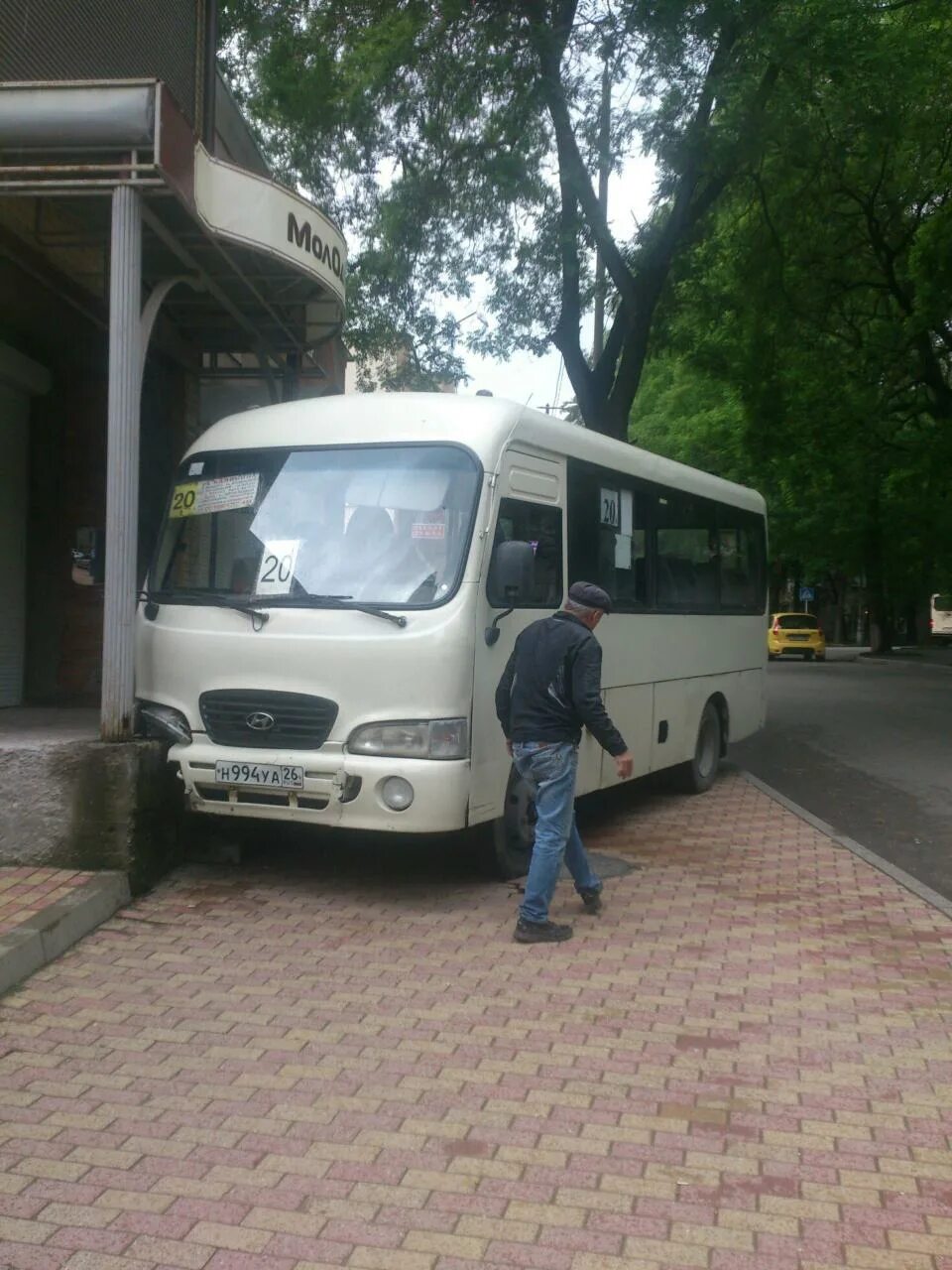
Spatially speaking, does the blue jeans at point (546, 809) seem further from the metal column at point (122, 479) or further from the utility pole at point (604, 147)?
the utility pole at point (604, 147)

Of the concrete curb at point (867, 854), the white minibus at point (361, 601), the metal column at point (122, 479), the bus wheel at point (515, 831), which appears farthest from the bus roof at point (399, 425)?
the concrete curb at point (867, 854)

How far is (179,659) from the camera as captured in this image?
7.39 meters

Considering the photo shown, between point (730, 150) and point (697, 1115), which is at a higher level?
point (730, 150)

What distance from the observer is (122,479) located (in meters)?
7.31

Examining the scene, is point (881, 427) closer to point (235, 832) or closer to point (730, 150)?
point (730, 150)

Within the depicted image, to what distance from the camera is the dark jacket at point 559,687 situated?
6.46 m

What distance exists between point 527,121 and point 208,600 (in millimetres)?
10541

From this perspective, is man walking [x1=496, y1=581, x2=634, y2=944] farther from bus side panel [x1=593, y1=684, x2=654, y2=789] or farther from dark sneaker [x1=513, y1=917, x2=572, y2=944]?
bus side panel [x1=593, y1=684, x2=654, y2=789]

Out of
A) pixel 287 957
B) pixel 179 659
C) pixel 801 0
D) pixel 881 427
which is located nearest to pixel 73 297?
pixel 179 659

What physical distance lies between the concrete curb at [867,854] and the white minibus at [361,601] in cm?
193

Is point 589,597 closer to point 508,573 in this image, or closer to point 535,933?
point 508,573

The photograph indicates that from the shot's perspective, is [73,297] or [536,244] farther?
[536,244]

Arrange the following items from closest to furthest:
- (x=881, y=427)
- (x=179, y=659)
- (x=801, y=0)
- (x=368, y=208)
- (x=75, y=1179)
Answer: (x=75, y=1179)
(x=179, y=659)
(x=801, y=0)
(x=368, y=208)
(x=881, y=427)

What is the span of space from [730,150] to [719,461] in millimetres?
16727
